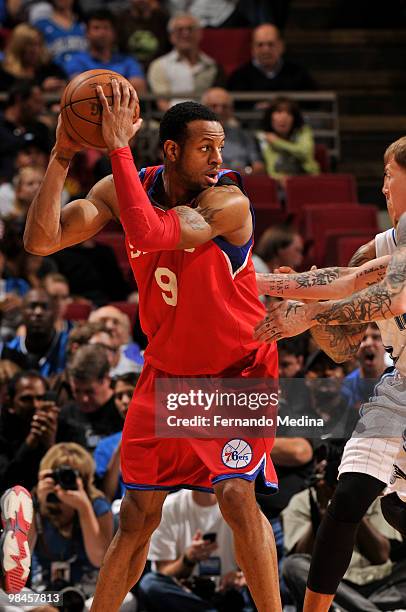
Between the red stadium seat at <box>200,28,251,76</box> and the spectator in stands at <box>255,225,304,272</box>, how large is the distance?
3.91 metres

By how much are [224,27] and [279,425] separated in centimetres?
780

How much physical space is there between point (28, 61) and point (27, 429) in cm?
500

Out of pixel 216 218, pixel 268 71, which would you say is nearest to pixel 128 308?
pixel 268 71

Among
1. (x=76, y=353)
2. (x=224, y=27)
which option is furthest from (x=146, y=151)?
(x=76, y=353)

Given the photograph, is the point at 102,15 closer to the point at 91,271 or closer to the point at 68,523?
the point at 91,271

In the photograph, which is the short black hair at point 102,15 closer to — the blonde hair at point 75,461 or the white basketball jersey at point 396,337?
the blonde hair at point 75,461

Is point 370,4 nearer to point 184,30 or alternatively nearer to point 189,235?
point 184,30

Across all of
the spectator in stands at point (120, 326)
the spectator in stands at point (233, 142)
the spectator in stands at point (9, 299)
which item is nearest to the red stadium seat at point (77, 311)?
the spectator in stands at point (9, 299)

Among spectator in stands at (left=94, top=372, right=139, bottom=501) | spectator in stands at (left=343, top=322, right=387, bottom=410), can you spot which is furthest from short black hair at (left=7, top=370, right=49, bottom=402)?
spectator in stands at (left=343, top=322, right=387, bottom=410)

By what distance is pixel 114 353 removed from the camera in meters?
7.45

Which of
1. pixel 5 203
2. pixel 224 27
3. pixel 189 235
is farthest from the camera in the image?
pixel 224 27

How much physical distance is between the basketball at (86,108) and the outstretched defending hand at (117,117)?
3 centimetres

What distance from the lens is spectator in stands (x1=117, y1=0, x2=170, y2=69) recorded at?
11.6 meters

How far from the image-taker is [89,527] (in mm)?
6047
